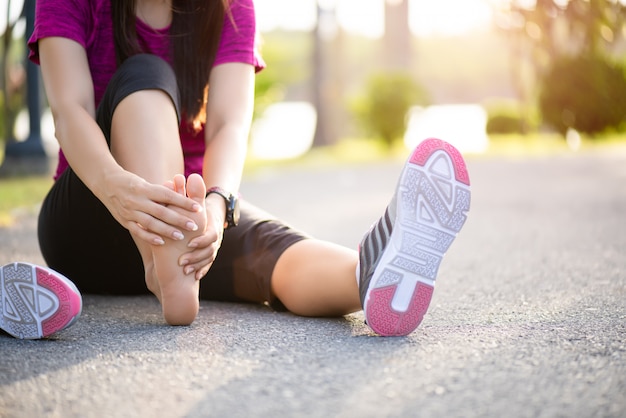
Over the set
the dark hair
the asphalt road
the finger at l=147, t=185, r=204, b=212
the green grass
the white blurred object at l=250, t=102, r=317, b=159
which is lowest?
the white blurred object at l=250, t=102, r=317, b=159

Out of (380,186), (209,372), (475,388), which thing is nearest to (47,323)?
(209,372)

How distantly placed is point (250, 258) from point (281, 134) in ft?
43.8

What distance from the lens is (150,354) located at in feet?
4.26

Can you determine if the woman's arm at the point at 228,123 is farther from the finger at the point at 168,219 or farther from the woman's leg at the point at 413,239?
the woman's leg at the point at 413,239

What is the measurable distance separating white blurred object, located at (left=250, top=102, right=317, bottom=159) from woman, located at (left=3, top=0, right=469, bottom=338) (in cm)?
774

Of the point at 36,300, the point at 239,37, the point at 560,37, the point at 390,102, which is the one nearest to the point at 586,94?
the point at 560,37

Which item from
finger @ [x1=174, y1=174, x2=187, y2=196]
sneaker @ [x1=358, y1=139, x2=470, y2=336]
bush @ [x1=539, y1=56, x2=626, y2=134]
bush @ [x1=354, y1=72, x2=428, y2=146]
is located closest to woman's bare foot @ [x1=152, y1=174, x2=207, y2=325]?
finger @ [x1=174, y1=174, x2=187, y2=196]

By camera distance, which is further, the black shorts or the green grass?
the green grass

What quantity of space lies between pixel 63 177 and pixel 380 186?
3.83 m

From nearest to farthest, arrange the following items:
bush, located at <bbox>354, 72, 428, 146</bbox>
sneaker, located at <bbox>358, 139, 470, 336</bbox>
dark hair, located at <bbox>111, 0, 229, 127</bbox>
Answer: sneaker, located at <bbox>358, 139, 470, 336</bbox>, dark hair, located at <bbox>111, 0, 229, 127</bbox>, bush, located at <bbox>354, 72, 428, 146</bbox>

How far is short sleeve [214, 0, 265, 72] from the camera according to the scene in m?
1.77

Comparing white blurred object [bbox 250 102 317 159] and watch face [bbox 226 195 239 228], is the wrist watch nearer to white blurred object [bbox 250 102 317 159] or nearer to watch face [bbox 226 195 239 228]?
watch face [bbox 226 195 239 228]

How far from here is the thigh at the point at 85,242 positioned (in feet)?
5.40

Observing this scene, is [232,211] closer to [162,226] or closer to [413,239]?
[162,226]
